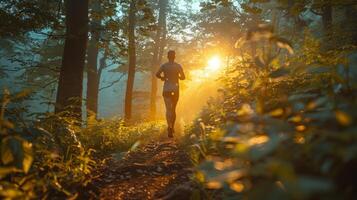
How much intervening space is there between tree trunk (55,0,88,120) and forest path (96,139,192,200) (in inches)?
97.3

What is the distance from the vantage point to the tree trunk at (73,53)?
8570 millimetres

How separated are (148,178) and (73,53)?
4564 millimetres

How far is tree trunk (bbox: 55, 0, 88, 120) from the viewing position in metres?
8.57

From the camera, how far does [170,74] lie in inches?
404

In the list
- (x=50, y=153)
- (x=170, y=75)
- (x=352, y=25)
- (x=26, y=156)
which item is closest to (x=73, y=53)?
(x=170, y=75)

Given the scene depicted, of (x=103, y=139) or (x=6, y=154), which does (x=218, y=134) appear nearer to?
(x=6, y=154)

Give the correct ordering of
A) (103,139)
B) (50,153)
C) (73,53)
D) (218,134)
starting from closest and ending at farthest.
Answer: (218,134) < (50,153) < (103,139) < (73,53)

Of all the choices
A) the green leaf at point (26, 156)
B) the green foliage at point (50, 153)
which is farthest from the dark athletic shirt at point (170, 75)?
the green leaf at point (26, 156)

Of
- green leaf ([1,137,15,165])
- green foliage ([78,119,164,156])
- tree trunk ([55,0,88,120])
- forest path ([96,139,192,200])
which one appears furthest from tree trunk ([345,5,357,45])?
green leaf ([1,137,15,165])

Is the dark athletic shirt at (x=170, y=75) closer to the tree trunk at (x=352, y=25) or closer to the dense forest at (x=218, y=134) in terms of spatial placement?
the dense forest at (x=218, y=134)

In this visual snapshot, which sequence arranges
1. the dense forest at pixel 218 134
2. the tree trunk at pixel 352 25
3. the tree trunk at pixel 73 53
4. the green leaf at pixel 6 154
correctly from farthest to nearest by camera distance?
1. the tree trunk at pixel 352 25
2. the tree trunk at pixel 73 53
3. the green leaf at pixel 6 154
4. the dense forest at pixel 218 134

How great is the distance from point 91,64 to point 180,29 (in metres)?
14.4

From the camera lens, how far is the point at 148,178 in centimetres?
516

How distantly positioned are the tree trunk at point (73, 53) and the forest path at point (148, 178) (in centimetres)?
247
